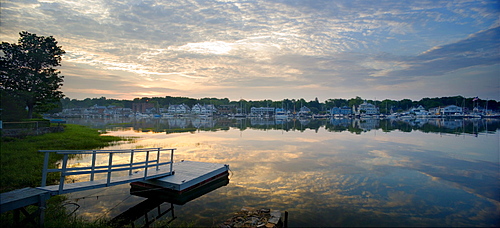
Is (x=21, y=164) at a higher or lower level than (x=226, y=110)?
lower

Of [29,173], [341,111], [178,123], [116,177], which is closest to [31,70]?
[29,173]

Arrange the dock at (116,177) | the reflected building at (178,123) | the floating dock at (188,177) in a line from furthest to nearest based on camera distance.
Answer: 1. the reflected building at (178,123)
2. the floating dock at (188,177)
3. the dock at (116,177)

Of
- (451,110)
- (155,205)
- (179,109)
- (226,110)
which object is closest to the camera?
(155,205)

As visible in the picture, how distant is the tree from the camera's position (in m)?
32.0

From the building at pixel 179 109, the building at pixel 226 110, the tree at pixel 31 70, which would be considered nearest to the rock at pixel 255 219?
the tree at pixel 31 70

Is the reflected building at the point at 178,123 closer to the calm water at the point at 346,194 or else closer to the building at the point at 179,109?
the calm water at the point at 346,194

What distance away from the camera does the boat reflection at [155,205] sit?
962cm

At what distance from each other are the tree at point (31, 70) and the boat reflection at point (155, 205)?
31.0 meters

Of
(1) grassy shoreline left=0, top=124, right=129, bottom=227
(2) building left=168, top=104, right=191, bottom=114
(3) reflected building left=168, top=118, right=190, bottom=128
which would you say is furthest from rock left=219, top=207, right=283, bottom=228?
(2) building left=168, top=104, right=191, bottom=114

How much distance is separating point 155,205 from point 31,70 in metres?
36.5

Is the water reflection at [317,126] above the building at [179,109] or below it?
below

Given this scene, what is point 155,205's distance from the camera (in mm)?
11211

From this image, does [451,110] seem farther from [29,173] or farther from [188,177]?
[29,173]

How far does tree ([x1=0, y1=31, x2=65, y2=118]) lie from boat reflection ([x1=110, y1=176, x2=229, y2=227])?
31015 mm
